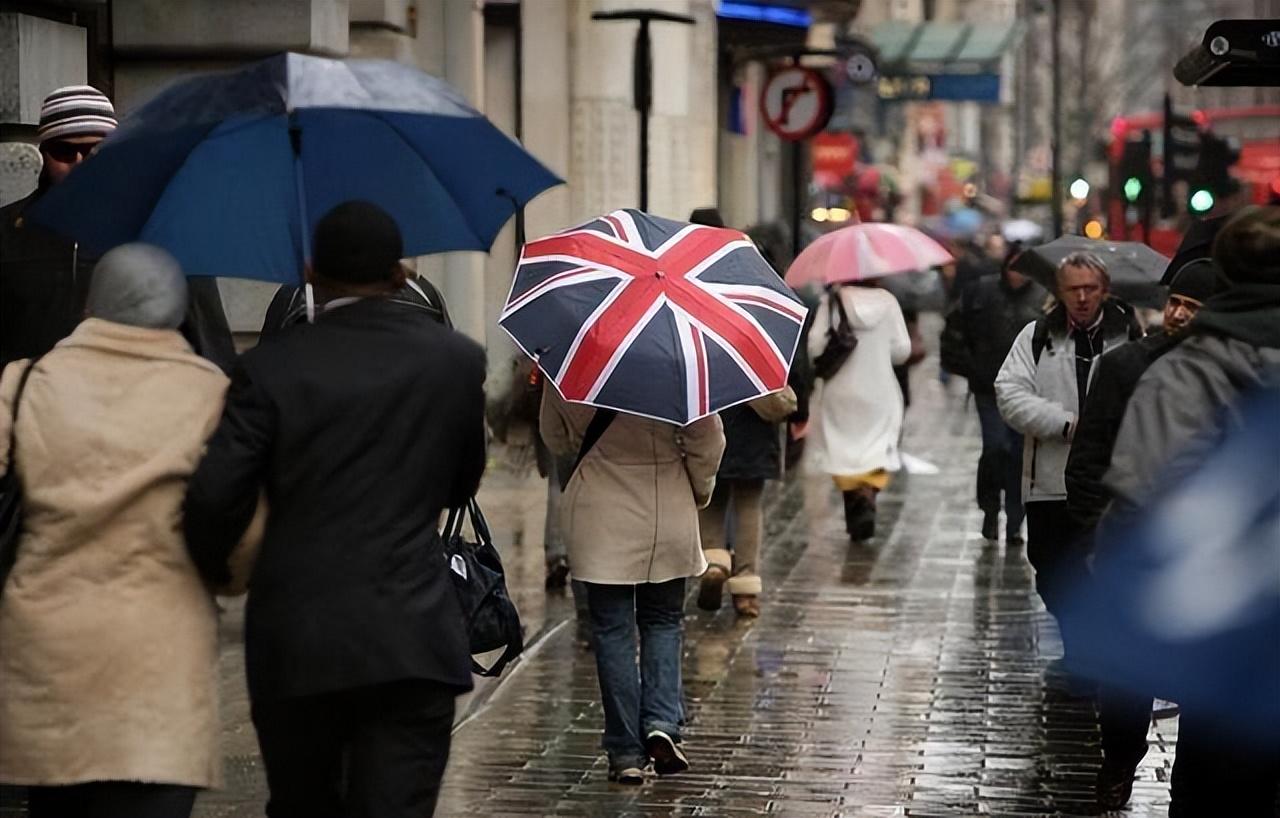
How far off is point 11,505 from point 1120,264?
228 inches

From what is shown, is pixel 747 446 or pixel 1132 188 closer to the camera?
pixel 747 446

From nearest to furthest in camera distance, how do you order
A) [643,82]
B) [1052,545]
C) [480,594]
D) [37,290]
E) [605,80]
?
[480,594] < [37,290] < [1052,545] < [643,82] < [605,80]

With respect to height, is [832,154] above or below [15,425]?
above

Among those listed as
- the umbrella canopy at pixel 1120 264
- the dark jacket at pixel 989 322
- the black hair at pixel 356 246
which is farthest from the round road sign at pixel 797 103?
the black hair at pixel 356 246

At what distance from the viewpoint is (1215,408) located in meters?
5.87

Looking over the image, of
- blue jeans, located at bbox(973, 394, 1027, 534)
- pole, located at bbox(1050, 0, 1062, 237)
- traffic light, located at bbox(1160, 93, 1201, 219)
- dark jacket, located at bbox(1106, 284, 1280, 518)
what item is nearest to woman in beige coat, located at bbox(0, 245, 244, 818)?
dark jacket, located at bbox(1106, 284, 1280, 518)

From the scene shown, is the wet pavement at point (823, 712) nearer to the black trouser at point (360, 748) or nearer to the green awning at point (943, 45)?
the black trouser at point (360, 748)

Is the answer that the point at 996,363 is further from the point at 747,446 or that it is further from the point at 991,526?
the point at 747,446

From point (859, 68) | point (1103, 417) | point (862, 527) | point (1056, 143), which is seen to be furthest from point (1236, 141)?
point (1103, 417)

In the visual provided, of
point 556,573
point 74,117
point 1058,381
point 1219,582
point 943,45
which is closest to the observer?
point 1219,582

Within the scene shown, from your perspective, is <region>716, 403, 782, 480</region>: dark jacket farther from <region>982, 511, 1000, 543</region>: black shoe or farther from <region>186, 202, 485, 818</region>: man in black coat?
<region>186, 202, 485, 818</region>: man in black coat

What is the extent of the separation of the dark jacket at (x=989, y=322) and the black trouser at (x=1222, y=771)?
866 centimetres

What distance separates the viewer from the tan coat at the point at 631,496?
8.32 metres

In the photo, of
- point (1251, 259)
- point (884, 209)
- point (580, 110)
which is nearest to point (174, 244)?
point (1251, 259)
